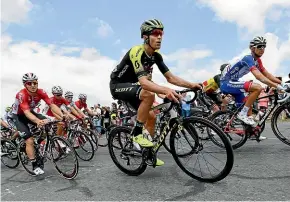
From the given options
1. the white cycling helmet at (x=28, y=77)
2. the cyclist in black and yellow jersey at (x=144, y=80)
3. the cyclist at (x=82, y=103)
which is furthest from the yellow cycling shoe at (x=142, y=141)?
the cyclist at (x=82, y=103)

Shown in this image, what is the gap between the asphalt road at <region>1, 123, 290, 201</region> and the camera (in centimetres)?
418

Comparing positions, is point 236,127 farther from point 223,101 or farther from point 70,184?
point 70,184

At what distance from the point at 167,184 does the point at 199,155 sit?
2.31 ft

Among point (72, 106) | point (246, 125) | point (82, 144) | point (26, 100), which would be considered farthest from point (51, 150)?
point (246, 125)

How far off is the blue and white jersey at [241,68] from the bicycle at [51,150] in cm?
401

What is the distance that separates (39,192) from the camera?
5.47m

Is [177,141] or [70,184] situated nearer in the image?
[177,141]

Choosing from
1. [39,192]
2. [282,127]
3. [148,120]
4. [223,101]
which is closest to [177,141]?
[148,120]

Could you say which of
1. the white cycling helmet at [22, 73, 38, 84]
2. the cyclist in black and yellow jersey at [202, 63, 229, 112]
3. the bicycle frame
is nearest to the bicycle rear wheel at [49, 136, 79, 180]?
the white cycling helmet at [22, 73, 38, 84]

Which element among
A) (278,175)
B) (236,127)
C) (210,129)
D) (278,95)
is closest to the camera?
(210,129)

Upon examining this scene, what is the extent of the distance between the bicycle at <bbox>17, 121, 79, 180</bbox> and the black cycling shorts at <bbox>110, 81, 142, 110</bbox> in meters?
1.64

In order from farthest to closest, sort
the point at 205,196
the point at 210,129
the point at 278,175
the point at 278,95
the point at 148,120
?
the point at 278,95 → the point at 148,120 → the point at 278,175 → the point at 210,129 → the point at 205,196

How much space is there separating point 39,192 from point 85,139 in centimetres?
391

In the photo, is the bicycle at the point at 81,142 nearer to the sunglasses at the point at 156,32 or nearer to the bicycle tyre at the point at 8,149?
the bicycle tyre at the point at 8,149
